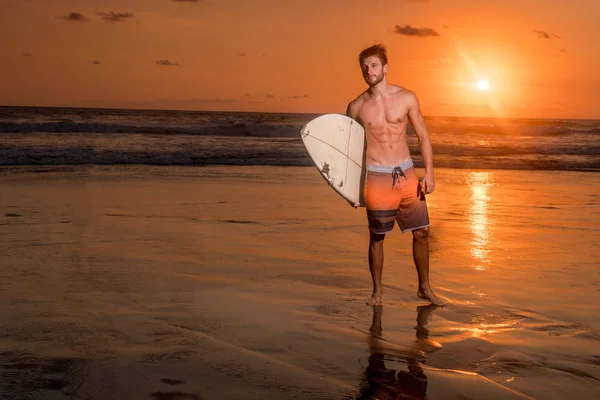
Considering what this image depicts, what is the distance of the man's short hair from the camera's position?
223 inches

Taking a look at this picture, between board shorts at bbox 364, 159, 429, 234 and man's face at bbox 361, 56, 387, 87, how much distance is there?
0.69 m

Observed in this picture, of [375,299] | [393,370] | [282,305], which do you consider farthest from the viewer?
[375,299]

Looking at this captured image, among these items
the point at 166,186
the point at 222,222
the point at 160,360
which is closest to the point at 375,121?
the point at 160,360

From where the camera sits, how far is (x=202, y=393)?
381 centimetres

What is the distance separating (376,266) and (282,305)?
83cm

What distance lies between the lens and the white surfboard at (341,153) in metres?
6.18

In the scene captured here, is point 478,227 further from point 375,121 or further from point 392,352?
point 392,352

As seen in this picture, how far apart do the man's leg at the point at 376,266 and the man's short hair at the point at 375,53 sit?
1382 mm

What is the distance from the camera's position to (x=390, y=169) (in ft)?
19.2

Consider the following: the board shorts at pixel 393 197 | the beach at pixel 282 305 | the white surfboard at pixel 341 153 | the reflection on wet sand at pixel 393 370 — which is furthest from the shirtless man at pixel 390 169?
the reflection on wet sand at pixel 393 370

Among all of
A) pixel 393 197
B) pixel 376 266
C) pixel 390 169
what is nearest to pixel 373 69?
pixel 390 169

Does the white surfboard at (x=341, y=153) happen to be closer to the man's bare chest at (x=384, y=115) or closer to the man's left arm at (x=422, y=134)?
the man's bare chest at (x=384, y=115)

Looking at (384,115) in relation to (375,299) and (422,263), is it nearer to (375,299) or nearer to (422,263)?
(422,263)

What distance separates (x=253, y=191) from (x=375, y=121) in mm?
7598
